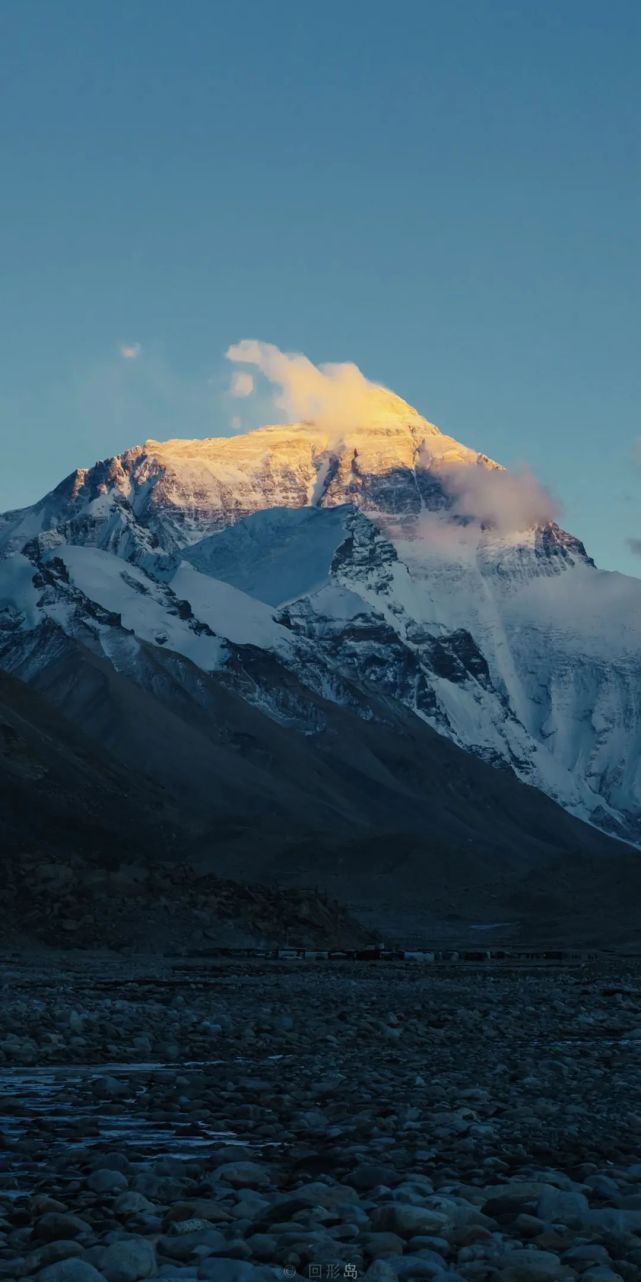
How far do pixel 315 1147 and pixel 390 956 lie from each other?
8720cm

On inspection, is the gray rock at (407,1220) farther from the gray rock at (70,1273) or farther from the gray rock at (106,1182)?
the gray rock at (106,1182)

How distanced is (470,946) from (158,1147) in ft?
414

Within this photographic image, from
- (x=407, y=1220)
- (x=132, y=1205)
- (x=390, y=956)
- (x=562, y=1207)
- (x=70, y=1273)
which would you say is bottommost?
(x=70, y=1273)

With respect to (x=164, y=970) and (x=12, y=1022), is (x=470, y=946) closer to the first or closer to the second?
(x=164, y=970)

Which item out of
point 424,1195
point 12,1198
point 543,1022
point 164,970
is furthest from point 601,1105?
point 164,970

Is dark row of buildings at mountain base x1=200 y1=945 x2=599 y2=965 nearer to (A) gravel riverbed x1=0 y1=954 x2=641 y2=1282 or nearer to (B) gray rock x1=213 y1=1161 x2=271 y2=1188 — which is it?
(A) gravel riverbed x1=0 y1=954 x2=641 y2=1282

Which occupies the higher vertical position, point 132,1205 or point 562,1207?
point 562,1207

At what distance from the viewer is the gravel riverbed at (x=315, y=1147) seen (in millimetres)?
13023

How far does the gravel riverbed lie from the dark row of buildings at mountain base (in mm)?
55627

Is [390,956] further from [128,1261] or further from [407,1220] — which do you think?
[128,1261]

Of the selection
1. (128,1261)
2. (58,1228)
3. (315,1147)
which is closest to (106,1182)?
(58,1228)

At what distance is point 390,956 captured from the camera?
10544 cm

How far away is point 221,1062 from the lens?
31438 mm

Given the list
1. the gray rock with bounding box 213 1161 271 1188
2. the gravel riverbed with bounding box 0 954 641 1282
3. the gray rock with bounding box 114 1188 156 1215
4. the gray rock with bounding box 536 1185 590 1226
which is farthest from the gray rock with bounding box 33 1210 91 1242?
the gray rock with bounding box 536 1185 590 1226
